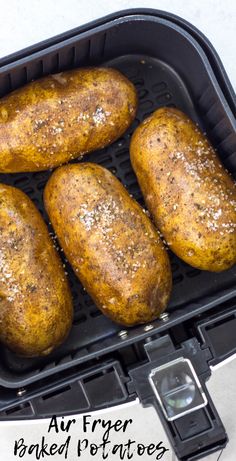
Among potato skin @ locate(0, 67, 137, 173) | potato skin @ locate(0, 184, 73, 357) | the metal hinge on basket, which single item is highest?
potato skin @ locate(0, 67, 137, 173)

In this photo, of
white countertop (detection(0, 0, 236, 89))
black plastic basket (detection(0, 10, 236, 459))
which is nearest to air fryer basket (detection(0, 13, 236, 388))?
black plastic basket (detection(0, 10, 236, 459))

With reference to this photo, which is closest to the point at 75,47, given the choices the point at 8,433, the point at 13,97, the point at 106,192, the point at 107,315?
the point at 13,97

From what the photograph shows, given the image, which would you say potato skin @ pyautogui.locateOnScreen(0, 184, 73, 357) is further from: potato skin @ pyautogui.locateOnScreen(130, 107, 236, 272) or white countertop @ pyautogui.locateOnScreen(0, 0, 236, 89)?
white countertop @ pyautogui.locateOnScreen(0, 0, 236, 89)

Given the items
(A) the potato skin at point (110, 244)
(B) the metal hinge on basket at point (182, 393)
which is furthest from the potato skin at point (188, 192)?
(B) the metal hinge on basket at point (182, 393)

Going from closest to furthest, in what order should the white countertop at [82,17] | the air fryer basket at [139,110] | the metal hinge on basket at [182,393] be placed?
the metal hinge on basket at [182,393] → the air fryer basket at [139,110] → the white countertop at [82,17]

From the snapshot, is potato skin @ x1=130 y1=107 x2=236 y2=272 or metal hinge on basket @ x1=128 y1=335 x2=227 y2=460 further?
potato skin @ x1=130 y1=107 x2=236 y2=272

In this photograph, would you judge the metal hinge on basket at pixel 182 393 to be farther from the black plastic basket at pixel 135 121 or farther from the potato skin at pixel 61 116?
the potato skin at pixel 61 116

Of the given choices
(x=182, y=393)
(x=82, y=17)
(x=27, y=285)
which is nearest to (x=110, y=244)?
(x=27, y=285)
